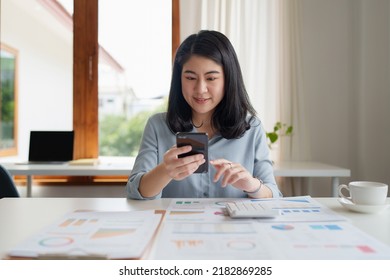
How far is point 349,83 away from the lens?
2.84 meters

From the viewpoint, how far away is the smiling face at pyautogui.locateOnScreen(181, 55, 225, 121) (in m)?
1.30

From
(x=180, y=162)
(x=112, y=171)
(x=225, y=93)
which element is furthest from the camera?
(x=112, y=171)

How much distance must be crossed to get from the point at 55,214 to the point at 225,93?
743mm

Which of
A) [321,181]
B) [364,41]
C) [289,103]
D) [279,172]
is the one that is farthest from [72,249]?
[364,41]

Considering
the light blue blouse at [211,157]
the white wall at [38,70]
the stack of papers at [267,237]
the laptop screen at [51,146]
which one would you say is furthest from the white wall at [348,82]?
the stack of papers at [267,237]

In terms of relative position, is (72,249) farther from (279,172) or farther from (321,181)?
(321,181)

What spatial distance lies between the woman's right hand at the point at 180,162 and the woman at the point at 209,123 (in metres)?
0.13

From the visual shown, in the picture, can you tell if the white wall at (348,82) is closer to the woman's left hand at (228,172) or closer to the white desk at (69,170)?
the white desk at (69,170)

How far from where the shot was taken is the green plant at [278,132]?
255 centimetres

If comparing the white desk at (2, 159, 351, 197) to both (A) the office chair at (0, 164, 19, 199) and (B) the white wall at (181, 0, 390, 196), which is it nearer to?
(B) the white wall at (181, 0, 390, 196)

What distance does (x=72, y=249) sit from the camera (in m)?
0.66

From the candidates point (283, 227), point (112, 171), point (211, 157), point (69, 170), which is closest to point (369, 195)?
point (283, 227)

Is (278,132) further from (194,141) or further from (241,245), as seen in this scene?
(241,245)
